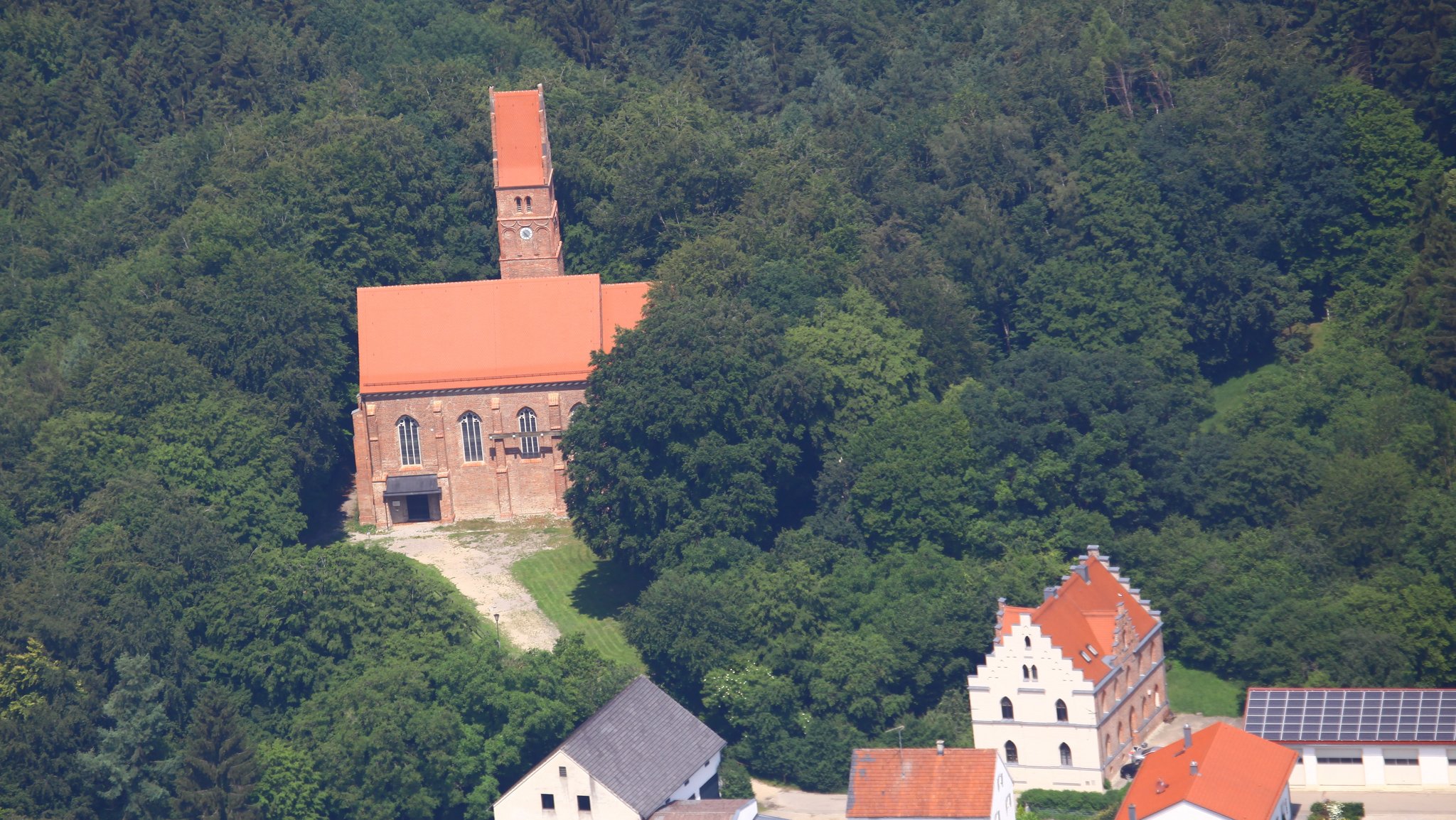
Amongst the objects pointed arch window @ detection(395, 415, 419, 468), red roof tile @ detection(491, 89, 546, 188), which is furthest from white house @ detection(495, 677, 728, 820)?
red roof tile @ detection(491, 89, 546, 188)

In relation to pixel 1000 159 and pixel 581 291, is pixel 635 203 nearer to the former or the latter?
pixel 581 291

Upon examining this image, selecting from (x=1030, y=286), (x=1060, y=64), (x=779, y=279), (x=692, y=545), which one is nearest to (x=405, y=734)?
(x=692, y=545)

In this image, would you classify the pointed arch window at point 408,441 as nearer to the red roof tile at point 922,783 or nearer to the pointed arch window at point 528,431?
the pointed arch window at point 528,431

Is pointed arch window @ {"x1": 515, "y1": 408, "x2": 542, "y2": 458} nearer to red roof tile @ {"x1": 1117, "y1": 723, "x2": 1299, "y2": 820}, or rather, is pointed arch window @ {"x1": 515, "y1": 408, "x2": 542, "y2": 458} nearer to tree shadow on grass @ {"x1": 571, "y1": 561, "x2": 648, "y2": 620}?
tree shadow on grass @ {"x1": 571, "y1": 561, "x2": 648, "y2": 620}

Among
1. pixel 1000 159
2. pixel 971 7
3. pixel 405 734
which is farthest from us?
pixel 971 7

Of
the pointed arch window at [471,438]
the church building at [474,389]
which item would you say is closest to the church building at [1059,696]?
the church building at [474,389]

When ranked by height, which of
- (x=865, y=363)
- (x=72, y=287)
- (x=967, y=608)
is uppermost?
(x=72, y=287)
